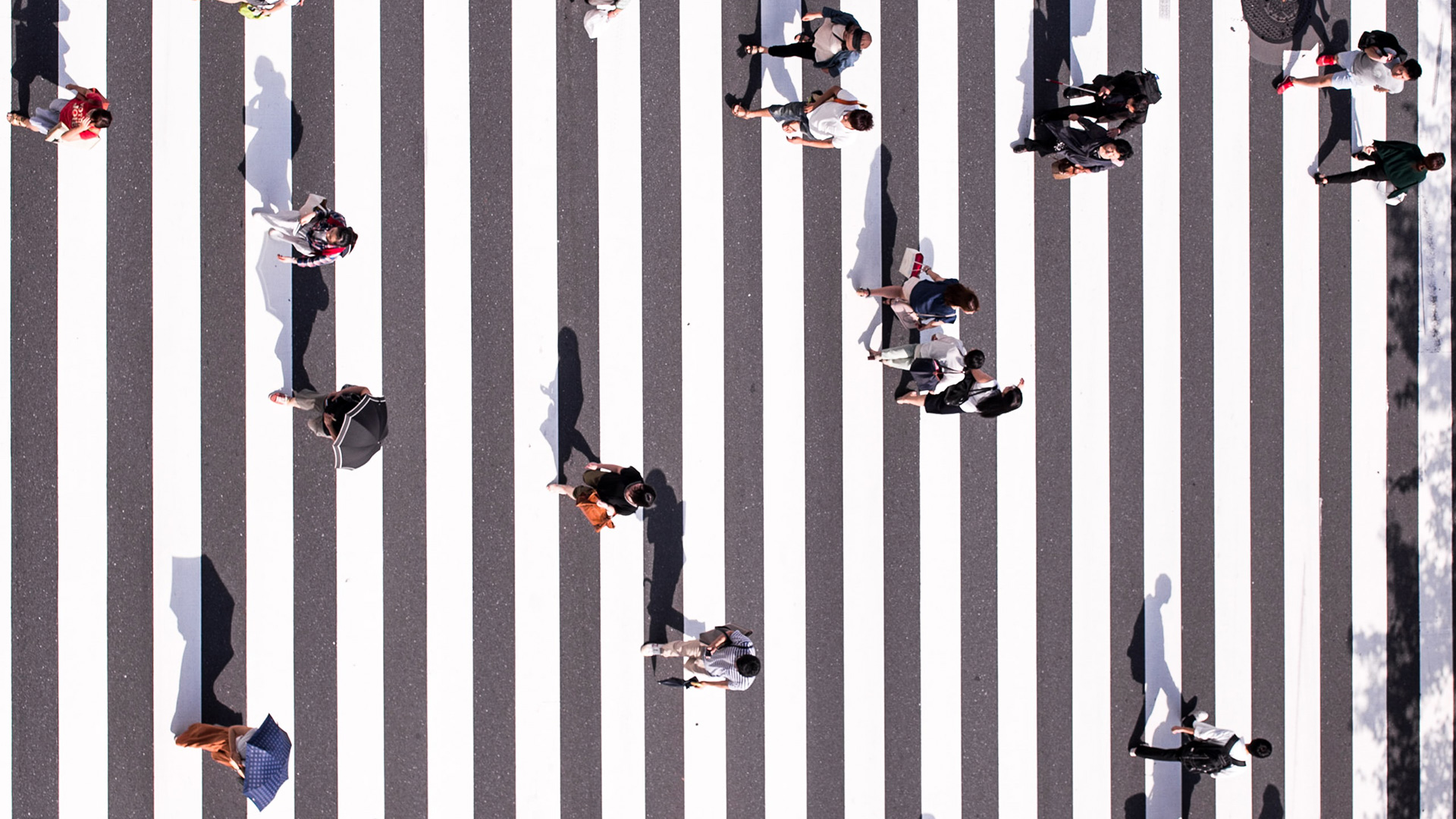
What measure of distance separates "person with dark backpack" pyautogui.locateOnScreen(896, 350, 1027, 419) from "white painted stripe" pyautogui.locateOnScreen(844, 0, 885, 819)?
44 cm

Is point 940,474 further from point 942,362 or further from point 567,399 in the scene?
point 567,399

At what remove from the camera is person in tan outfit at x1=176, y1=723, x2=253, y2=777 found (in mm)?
6461

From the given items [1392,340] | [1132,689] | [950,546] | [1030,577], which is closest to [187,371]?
[950,546]

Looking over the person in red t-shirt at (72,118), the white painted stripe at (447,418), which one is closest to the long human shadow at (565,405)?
the white painted stripe at (447,418)

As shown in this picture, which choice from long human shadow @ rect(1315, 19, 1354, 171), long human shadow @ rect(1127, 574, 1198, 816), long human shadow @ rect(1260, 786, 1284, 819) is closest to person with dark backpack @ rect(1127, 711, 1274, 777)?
long human shadow @ rect(1127, 574, 1198, 816)

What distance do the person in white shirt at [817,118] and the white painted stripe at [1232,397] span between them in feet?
11.9

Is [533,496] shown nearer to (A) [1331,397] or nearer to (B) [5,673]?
(B) [5,673]

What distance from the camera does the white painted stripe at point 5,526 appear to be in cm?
646

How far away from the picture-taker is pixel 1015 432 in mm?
7996

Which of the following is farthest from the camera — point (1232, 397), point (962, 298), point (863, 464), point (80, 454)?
point (1232, 397)

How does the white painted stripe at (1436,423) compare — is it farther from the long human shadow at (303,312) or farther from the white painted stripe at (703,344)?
the long human shadow at (303,312)

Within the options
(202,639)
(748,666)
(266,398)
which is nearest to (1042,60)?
(748,666)

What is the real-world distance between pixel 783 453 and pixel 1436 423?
6.49 m

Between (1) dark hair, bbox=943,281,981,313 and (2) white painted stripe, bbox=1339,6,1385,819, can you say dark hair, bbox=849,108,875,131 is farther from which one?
(2) white painted stripe, bbox=1339,6,1385,819
